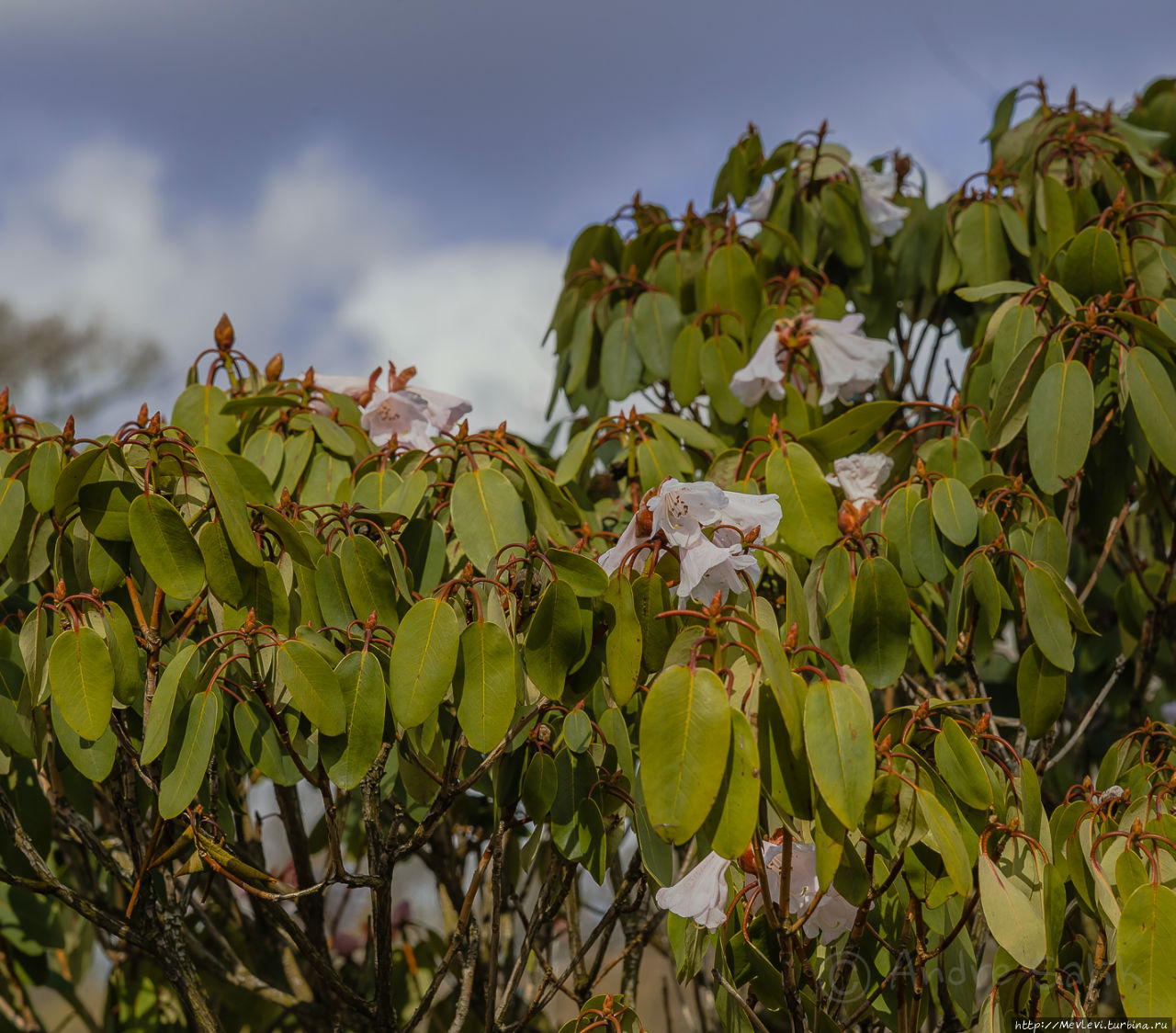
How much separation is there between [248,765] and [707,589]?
0.92 metres

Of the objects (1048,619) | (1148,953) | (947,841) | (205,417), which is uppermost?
(205,417)

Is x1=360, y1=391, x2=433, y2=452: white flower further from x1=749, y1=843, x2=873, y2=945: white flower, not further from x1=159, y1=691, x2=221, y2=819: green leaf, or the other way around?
x1=749, y1=843, x2=873, y2=945: white flower

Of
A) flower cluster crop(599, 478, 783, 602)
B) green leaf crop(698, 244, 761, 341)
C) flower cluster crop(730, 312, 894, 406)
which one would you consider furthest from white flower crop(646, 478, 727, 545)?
green leaf crop(698, 244, 761, 341)

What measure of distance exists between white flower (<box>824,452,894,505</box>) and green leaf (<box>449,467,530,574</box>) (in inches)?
22.3

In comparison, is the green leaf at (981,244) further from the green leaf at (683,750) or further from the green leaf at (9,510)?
the green leaf at (9,510)

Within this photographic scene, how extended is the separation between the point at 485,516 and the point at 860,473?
654 mm

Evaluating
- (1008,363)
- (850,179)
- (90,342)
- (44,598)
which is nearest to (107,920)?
(44,598)

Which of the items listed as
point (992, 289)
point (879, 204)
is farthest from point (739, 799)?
point (879, 204)

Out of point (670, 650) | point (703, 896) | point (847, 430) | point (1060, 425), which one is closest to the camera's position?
point (670, 650)

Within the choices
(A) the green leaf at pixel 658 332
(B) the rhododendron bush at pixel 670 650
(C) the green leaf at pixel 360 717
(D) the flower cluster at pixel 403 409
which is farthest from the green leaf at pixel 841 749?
(A) the green leaf at pixel 658 332

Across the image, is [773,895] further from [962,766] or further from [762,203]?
[762,203]

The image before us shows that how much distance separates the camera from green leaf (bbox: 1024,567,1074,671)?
134 centimetres

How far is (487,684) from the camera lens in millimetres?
1160

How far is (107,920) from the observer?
1436 millimetres
